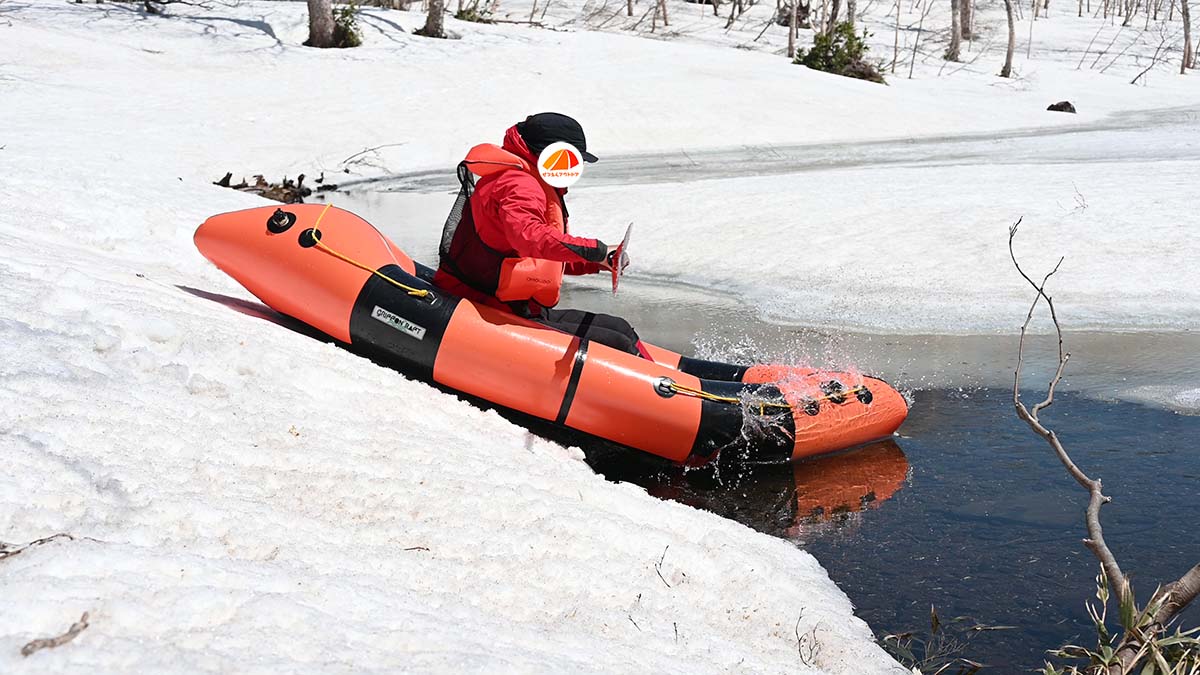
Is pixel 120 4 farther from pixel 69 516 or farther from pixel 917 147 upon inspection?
pixel 69 516

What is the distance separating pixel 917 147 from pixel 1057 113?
5078 mm

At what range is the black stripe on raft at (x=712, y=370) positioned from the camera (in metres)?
5.49

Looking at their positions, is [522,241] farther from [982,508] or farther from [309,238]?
[982,508]

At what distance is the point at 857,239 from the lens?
8.52m

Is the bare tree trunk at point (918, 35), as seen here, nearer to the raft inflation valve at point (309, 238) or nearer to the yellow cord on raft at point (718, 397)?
the yellow cord on raft at point (718, 397)

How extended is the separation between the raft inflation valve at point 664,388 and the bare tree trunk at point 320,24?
47.2 feet

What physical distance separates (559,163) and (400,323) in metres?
1.00

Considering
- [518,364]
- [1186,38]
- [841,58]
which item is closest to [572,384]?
[518,364]

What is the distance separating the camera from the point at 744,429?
16.1 ft

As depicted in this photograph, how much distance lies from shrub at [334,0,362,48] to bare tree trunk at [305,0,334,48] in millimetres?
129

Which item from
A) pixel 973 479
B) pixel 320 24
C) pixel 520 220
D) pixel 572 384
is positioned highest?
pixel 520 220

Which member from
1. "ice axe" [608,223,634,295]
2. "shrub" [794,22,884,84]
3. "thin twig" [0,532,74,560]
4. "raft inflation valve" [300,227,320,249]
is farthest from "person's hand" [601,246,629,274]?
"shrub" [794,22,884,84]

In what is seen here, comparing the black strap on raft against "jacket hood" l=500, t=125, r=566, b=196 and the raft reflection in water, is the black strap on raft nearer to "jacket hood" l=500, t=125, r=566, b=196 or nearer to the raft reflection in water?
"jacket hood" l=500, t=125, r=566, b=196

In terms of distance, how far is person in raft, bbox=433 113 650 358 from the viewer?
454cm
